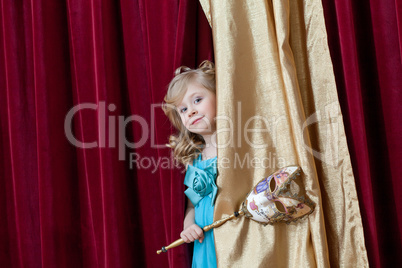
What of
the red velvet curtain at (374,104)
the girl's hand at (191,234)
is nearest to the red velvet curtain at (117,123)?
the red velvet curtain at (374,104)

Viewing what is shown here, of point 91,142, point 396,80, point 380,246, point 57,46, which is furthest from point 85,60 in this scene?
point 380,246

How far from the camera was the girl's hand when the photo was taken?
50.8 inches

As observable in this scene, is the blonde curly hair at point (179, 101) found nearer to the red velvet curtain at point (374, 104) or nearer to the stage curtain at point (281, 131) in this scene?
the stage curtain at point (281, 131)

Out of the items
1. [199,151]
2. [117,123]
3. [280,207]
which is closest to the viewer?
[280,207]

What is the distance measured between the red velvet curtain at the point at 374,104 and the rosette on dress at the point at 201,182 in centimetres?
43

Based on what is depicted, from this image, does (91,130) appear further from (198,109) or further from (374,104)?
(374,104)

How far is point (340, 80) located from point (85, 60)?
97 centimetres

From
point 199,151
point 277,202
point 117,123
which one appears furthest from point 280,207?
point 117,123

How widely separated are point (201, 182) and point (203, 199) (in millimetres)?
79

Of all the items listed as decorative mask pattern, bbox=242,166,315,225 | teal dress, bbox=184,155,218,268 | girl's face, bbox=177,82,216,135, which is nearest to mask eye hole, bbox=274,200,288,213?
decorative mask pattern, bbox=242,166,315,225

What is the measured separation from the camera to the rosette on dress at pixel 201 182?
133 cm

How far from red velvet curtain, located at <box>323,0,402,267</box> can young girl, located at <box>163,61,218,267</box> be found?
42 cm

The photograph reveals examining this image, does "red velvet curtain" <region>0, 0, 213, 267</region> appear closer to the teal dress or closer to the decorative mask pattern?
the teal dress

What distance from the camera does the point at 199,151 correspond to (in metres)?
1.46
